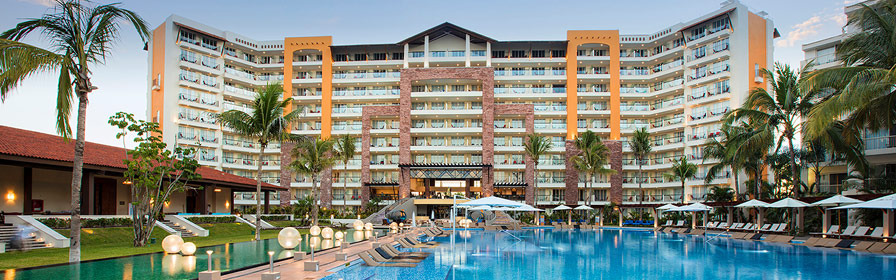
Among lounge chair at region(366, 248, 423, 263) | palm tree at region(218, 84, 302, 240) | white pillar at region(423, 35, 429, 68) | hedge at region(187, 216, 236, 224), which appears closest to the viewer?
lounge chair at region(366, 248, 423, 263)

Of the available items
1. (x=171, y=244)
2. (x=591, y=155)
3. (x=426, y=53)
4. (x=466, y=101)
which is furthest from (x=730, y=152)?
(x=426, y=53)

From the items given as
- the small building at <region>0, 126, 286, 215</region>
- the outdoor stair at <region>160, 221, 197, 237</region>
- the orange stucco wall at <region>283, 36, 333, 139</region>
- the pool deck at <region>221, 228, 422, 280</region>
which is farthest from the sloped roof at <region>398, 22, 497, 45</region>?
the pool deck at <region>221, 228, 422, 280</region>

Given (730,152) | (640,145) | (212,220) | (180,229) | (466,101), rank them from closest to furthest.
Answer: (180,229), (212,220), (730,152), (640,145), (466,101)

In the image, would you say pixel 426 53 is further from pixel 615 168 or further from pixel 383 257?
pixel 383 257

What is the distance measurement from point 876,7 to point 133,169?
26.5 metres

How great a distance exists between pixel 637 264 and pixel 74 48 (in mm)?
16918

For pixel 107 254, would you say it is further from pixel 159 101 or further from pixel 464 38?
pixel 464 38

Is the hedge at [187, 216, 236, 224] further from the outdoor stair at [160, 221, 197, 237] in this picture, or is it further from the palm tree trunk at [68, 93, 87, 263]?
the palm tree trunk at [68, 93, 87, 263]

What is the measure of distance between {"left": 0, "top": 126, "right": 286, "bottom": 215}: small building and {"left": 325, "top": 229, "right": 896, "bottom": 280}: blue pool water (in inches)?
536

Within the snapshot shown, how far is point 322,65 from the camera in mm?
68188

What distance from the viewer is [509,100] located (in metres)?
66.6

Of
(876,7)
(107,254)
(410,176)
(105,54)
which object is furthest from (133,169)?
(410,176)

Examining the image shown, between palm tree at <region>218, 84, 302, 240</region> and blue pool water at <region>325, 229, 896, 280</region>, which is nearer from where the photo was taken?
blue pool water at <region>325, 229, 896, 280</region>

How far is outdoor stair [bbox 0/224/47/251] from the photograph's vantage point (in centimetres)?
2022
